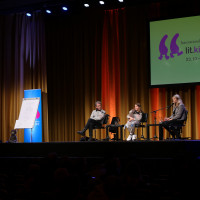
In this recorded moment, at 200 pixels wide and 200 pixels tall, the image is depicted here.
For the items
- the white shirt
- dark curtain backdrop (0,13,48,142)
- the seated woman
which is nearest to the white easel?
dark curtain backdrop (0,13,48,142)

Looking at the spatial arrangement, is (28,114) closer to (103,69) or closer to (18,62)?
(18,62)

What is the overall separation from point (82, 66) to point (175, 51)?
8.40ft

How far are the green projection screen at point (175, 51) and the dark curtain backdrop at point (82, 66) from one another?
0.30m

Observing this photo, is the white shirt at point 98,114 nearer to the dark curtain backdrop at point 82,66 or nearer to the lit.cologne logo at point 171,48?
the dark curtain backdrop at point 82,66

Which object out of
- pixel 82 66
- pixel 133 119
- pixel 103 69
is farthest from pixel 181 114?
pixel 82 66

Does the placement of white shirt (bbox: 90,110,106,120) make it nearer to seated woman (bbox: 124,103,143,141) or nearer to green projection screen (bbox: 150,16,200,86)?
seated woman (bbox: 124,103,143,141)

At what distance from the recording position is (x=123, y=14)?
8.06 m

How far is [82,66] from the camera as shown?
27.8 ft
